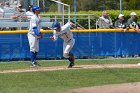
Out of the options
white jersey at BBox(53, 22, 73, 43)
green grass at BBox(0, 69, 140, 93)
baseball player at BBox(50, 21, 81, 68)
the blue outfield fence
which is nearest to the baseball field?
green grass at BBox(0, 69, 140, 93)

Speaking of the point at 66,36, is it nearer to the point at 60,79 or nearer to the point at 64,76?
the point at 64,76

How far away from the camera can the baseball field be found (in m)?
12.5

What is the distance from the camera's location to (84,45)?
70.0 feet

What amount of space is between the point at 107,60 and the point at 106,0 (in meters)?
31.8

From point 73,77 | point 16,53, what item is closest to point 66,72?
point 73,77

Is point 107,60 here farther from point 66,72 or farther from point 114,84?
point 114,84

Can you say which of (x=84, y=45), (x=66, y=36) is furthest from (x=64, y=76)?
(x=84, y=45)

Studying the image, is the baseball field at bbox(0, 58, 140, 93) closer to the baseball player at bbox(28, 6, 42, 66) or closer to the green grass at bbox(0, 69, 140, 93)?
the green grass at bbox(0, 69, 140, 93)

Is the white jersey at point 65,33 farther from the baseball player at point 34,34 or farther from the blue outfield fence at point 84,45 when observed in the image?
the blue outfield fence at point 84,45

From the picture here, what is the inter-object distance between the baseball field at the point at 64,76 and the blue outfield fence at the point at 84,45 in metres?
1.96

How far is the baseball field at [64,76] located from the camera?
12461mm

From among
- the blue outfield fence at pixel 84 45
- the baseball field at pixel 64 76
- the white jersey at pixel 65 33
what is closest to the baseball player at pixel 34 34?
the baseball field at pixel 64 76

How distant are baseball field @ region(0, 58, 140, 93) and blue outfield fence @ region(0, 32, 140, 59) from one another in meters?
1.96

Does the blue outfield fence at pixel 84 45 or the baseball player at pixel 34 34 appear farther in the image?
the blue outfield fence at pixel 84 45
